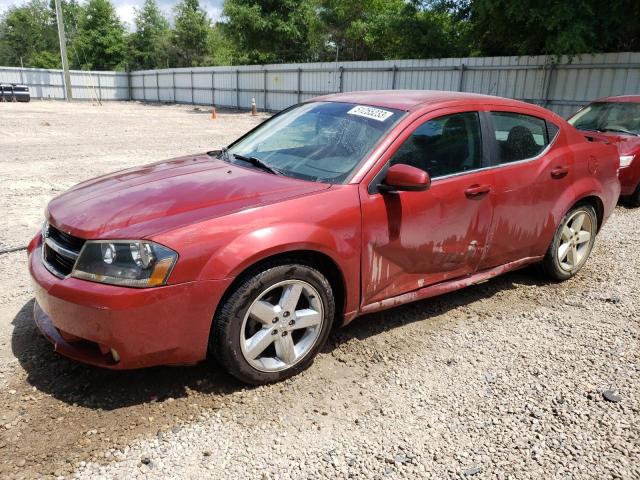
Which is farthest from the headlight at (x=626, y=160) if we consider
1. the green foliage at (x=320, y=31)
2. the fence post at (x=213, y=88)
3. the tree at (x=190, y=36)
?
the tree at (x=190, y=36)

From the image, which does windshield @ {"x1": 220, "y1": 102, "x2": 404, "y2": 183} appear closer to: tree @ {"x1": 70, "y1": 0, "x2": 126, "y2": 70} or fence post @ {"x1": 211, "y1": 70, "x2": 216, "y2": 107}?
fence post @ {"x1": 211, "y1": 70, "x2": 216, "y2": 107}

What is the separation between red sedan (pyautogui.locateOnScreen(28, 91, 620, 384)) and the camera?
98.5 inches

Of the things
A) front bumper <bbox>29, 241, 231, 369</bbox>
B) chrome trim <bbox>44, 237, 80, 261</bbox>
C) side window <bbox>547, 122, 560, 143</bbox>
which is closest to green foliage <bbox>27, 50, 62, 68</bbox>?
chrome trim <bbox>44, 237, 80, 261</bbox>

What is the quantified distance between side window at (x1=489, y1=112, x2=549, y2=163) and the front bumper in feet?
7.85

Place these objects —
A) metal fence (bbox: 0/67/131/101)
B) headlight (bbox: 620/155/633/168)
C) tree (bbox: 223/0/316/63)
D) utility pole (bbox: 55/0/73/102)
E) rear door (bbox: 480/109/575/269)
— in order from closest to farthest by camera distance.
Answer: rear door (bbox: 480/109/575/269), headlight (bbox: 620/155/633/168), tree (bbox: 223/0/316/63), utility pole (bbox: 55/0/73/102), metal fence (bbox: 0/67/131/101)

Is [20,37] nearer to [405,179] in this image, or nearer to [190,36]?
[190,36]

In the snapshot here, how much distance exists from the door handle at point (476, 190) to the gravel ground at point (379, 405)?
3.20ft

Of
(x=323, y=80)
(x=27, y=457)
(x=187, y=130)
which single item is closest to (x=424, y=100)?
(x=27, y=457)

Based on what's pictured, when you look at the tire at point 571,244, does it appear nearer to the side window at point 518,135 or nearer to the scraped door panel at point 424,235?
the side window at point 518,135

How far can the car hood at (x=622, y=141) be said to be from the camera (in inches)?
283

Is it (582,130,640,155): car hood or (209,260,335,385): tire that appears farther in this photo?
(582,130,640,155): car hood

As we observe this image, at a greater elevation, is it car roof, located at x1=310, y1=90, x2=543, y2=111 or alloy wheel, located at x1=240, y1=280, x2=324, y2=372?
car roof, located at x1=310, y1=90, x2=543, y2=111

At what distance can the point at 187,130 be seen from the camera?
18953mm

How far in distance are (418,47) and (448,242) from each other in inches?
839
